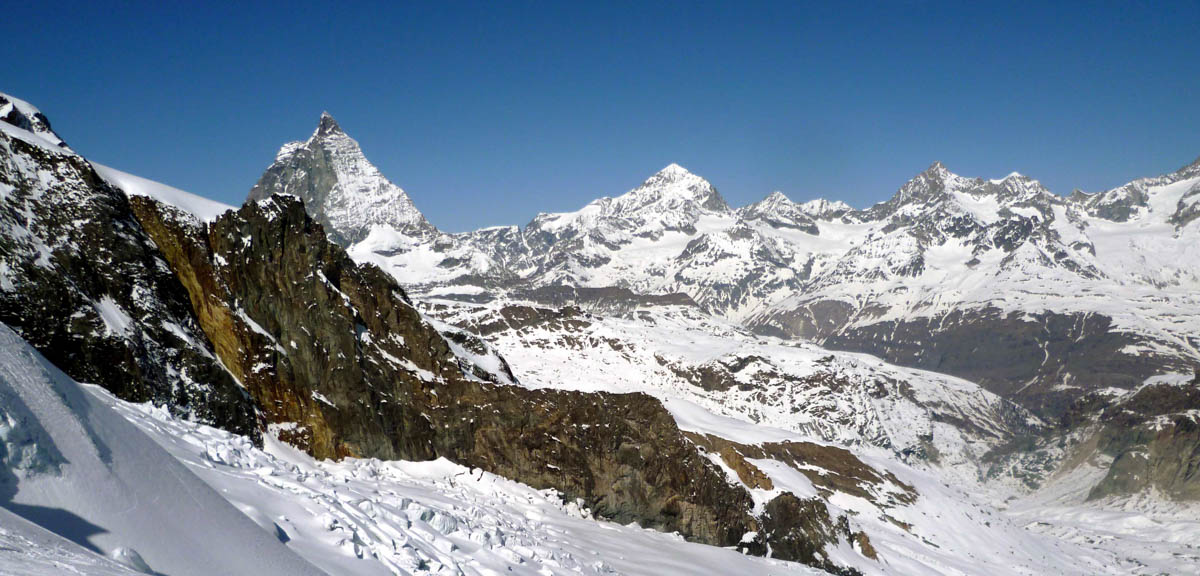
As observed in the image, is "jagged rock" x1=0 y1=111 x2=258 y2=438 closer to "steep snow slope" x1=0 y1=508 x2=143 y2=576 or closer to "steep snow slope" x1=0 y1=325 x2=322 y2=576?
"steep snow slope" x1=0 y1=325 x2=322 y2=576

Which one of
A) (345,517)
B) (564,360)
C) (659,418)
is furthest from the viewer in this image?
(564,360)

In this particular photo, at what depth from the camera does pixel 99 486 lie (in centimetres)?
848

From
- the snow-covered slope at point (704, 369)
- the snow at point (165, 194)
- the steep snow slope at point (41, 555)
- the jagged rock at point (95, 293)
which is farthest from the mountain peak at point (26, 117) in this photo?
the snow-covered slope at point (704, 369)

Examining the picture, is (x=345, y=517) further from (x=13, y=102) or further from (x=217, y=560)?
(x=13, y=102)

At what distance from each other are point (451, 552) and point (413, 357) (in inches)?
919

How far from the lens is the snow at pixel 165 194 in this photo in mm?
30422

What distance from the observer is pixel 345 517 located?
14953mm

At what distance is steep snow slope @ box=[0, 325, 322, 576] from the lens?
7.98 m

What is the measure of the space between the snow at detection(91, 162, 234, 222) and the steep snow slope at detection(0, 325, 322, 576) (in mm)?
23666

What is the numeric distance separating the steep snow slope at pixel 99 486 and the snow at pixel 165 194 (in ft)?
77.6

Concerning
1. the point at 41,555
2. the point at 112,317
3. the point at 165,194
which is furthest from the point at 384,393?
the point at 41,555

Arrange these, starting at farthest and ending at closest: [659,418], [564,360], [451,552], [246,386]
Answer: [564,360]
[659,418]
[246,386]
[451,552]

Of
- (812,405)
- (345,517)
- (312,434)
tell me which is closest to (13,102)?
(312,434)

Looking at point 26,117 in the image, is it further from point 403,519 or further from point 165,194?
point 403,519
